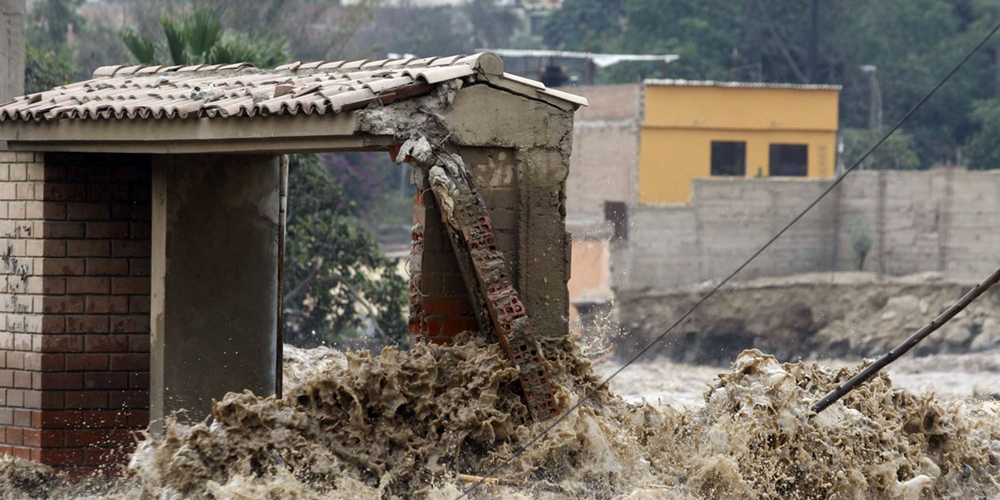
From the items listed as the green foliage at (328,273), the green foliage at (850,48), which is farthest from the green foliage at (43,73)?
the green foliage at (850,48)

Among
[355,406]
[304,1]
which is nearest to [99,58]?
[304,1]

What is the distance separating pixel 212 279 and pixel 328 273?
986 centimetres

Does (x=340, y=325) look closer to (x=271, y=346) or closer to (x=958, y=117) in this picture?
(x=271, y=346)

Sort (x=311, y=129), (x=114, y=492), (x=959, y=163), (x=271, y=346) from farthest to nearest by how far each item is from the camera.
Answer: (x=959, y=163)
(x=271, y=346)
(x=114, y=492)
(x=311, y=129)

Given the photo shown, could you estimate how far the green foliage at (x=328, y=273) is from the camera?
56.0 ft

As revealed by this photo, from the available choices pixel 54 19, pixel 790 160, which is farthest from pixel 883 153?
pixel 54 19

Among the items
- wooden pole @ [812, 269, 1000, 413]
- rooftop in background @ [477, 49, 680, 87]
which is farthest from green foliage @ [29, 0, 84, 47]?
wooden pole @ [812, 269, 1000, 413]

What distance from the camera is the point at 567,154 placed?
662 cm

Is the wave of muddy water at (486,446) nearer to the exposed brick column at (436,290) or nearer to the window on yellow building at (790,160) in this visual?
the exposed brick column at (436,290)

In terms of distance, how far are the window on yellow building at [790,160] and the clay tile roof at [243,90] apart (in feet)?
82.0

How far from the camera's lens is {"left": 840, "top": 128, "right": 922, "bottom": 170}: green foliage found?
118ft

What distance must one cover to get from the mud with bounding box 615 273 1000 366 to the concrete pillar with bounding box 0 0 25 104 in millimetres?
19402

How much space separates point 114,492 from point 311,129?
2236 millimetres

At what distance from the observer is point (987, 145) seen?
36844 millimetres
